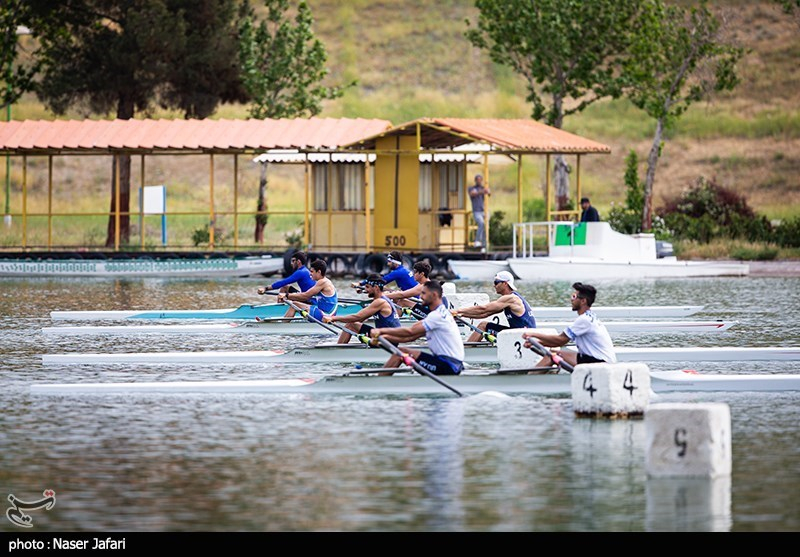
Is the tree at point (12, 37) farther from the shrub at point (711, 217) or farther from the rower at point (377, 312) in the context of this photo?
the rower at point (377, 312)

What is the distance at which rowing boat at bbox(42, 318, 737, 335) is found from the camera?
27688 millimetres

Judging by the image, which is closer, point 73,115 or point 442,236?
point 442,236

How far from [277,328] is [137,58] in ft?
86.8

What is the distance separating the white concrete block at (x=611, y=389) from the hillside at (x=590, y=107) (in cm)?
4802

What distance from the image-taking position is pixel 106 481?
13984 millimetres

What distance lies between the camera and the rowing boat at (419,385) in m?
18.9

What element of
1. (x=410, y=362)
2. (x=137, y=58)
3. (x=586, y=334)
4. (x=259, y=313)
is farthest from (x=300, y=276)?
(x=137, y=58)

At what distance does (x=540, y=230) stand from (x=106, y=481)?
42748mm

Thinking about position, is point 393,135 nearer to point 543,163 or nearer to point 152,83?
point 152,83

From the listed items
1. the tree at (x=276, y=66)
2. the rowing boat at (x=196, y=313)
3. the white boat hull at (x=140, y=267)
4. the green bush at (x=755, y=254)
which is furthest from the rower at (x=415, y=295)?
the tree at (x=276, y=66)

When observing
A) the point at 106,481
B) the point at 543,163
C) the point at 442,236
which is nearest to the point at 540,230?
the point at 442,236

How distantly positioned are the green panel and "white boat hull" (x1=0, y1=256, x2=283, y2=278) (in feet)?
25.3

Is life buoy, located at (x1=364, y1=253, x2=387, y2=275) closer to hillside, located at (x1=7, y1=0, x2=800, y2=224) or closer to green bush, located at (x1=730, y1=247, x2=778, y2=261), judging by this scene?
green bush, located at (x1=730, y1=247, x2=778, y2=261)
